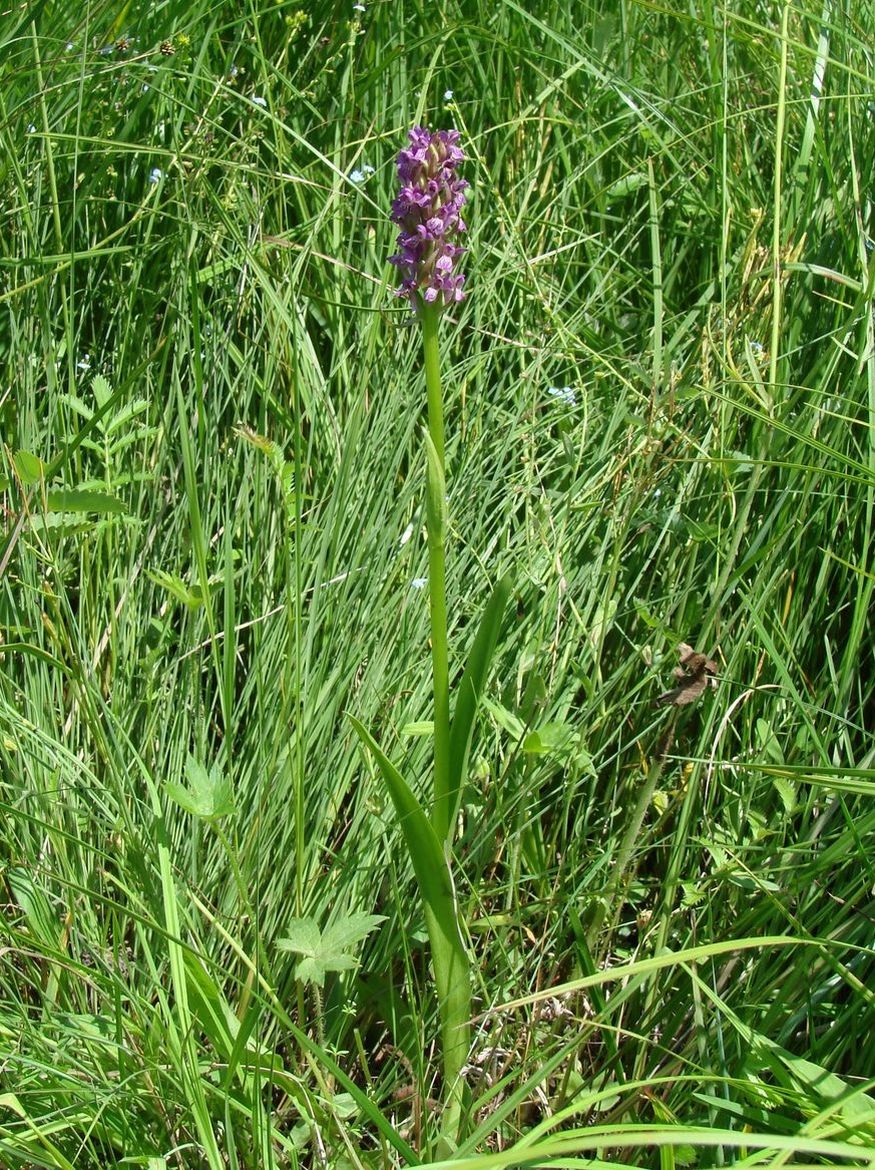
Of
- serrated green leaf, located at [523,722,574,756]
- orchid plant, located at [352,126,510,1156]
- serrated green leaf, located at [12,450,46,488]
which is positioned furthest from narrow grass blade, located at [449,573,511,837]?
serrated green leaf, located at [12,450,46,488]

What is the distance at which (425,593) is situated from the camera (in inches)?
75.2

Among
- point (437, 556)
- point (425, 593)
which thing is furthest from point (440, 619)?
point (425, 593)

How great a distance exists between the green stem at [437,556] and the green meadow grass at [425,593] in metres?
0.14

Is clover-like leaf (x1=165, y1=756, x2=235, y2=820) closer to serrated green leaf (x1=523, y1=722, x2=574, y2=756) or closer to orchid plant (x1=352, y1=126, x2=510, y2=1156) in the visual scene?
orchid plant (x1=352, y1=126, x2=510, y2=1156)

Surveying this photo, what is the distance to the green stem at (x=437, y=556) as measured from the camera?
140 centimetres

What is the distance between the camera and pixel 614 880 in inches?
60.6

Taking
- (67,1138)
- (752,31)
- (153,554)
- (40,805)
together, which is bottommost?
(67,1138)

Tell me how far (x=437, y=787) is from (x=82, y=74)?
1495mm

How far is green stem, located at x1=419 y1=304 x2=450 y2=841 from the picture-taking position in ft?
4.60

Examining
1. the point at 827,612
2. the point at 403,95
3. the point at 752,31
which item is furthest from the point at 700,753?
the point at 752,31

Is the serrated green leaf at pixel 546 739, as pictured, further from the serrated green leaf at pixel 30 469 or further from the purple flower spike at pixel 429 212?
the serrated green leaf at pixel 30 469

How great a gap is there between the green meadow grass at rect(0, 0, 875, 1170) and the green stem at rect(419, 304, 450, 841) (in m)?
0.14

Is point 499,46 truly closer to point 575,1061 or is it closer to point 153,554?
point 153,554

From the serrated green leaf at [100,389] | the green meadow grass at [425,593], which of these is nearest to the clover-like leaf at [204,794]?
the green meadow grass at [425,593]
